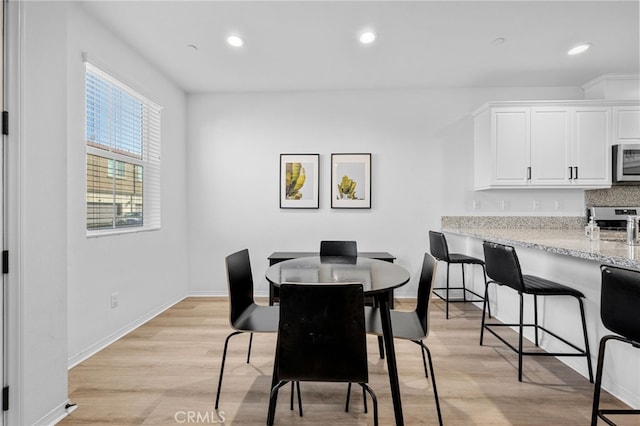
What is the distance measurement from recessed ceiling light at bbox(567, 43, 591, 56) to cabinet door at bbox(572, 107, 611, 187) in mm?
781

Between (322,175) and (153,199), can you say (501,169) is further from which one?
(153,199)

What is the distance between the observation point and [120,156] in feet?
8.98

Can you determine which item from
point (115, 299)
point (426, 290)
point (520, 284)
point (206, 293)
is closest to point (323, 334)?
point (426, 290)

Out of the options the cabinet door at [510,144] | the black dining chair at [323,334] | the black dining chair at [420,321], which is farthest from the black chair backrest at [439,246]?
the black dining chair at [323,334]

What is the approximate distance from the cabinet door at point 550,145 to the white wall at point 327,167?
13.3 inches

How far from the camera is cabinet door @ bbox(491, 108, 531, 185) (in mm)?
3486

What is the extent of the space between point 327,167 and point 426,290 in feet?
8.03

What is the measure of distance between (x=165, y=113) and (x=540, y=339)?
14.3ft

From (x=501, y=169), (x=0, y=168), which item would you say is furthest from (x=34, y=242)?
(x=501, y=169)

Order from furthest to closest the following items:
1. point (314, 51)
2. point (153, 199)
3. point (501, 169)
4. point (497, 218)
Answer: point (497, 218) → point (501, 169) → point (153, 199) → point (314, 51)

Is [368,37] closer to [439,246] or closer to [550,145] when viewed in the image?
[439,246]

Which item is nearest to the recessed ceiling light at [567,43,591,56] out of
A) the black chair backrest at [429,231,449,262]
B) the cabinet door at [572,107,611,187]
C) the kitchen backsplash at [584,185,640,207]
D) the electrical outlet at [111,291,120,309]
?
the cabinet door at [572,107,611,187]

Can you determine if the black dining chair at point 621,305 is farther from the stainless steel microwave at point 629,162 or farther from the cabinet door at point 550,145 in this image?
the stainless steel microwave at point 629,162

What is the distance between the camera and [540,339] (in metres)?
→ 2.44
